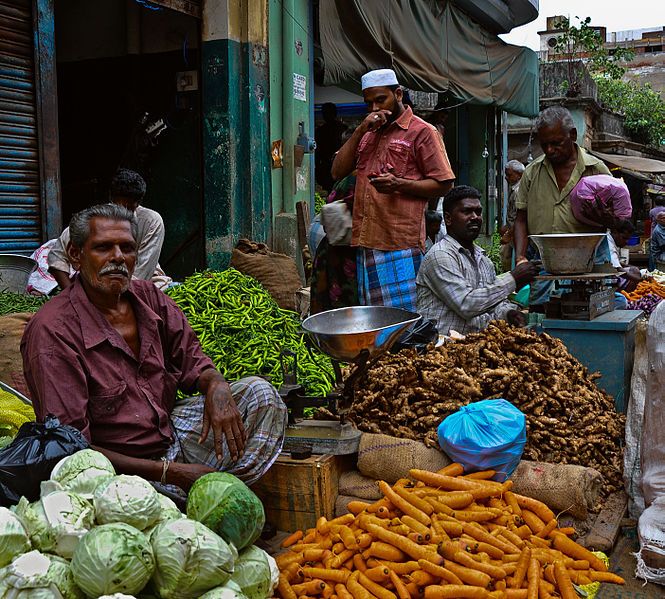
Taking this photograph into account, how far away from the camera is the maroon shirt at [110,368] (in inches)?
113

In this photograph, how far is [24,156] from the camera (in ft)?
19.2

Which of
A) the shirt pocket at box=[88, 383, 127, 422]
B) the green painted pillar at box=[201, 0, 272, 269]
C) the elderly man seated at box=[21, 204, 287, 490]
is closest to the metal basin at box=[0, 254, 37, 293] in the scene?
the green painted pillar at box=[201, 0, 272, 269]

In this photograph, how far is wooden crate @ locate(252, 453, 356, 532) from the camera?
358 cm

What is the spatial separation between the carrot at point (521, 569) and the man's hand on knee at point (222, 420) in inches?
46.2

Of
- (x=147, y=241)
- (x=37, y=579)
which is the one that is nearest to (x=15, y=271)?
(x=147, y=241)

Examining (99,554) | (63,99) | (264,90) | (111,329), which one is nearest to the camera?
(99,554)

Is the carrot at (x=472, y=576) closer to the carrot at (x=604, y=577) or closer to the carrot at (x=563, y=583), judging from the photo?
the carrot at (x=563, y=583)

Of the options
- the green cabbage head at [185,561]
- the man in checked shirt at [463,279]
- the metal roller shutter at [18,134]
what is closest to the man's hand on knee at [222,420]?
the green cabbage head at [185,561]

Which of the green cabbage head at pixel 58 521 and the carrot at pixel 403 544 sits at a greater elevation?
the green cabbage head at pixel 58 521

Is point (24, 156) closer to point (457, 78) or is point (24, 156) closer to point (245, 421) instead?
point (245, 421)

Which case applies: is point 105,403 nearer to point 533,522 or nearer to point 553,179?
point 533,522

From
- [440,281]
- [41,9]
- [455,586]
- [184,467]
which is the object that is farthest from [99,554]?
[41,9]

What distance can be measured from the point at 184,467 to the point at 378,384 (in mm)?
1382

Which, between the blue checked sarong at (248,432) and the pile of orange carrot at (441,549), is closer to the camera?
the pile of orange carrot at (441,549)
